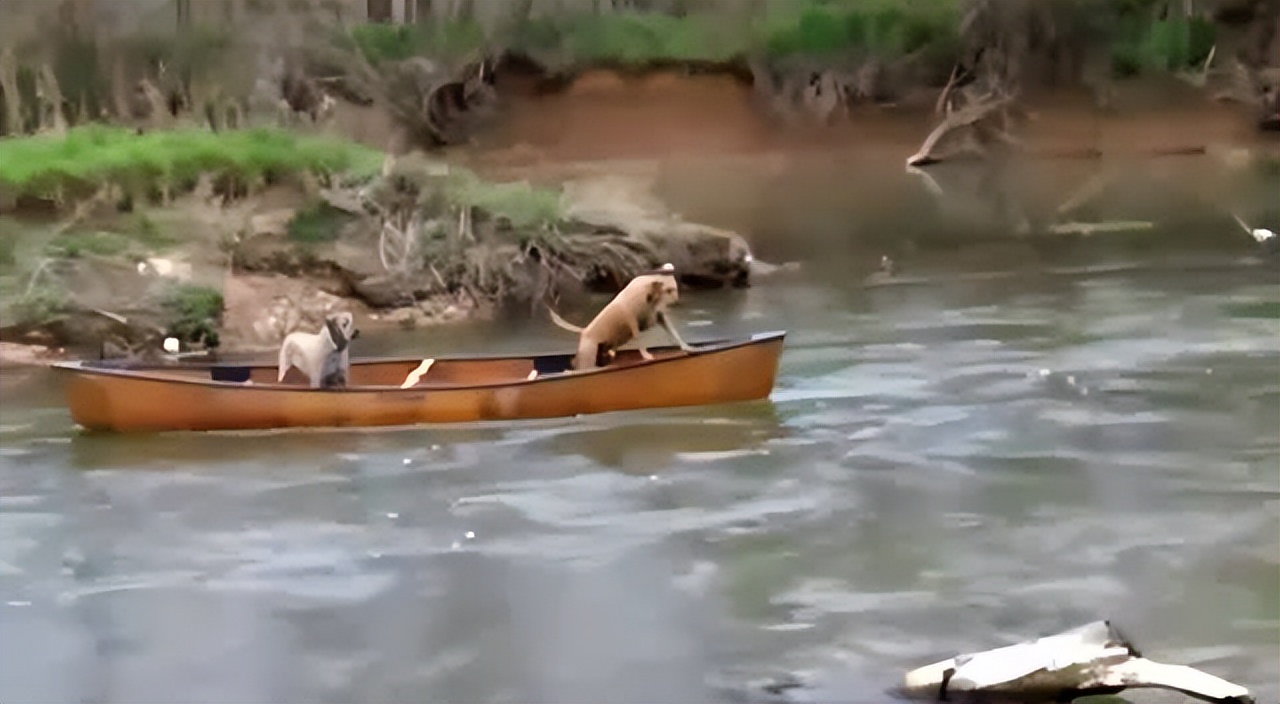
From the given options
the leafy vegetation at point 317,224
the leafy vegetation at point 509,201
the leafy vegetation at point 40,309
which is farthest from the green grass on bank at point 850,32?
the leafy vegetation at point 40,309

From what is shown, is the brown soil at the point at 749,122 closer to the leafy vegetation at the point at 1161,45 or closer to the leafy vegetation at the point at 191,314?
the leafy vegetation at the point at 1161,45

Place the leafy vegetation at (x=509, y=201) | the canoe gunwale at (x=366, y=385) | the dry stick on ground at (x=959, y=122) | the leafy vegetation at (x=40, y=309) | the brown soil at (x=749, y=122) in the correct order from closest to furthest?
1. the canoe gunwale at (x=366, y=385)
2. the leafy vegetation at (x=40, y=309)
3. the leafy vegetation at (x=509, y=201)
4. the dry stick on ground at (x=959, y=122)
5. the brown soil at (x=749, y=122)

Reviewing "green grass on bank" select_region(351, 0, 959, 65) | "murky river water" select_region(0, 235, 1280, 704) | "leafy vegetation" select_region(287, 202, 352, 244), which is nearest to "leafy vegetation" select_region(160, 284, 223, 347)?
"murky river water" select_region(0, 235, 1280, 704)

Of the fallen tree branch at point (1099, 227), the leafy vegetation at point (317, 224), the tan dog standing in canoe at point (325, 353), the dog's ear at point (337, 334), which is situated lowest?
the fallen tree branch at point (1099, 227)

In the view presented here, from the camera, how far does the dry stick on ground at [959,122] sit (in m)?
18.3

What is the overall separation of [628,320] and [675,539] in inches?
75.5

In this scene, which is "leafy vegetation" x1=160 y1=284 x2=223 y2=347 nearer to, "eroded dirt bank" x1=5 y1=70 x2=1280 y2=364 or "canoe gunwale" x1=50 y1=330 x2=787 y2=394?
"canoe gunwale" x1=50 y1=330 x2=787 y2=394

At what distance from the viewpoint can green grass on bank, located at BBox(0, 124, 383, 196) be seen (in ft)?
34.5

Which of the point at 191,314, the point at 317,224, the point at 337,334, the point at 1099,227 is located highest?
the point at 337,334

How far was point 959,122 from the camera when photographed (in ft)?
60.9

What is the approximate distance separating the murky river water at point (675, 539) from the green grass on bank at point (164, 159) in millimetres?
2374

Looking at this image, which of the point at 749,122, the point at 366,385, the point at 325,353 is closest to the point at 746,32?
the point at 749,122

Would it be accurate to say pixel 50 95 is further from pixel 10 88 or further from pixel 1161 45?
pixel 1161 45

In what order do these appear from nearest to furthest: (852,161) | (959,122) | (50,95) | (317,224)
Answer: (317,224) < (50,95) < (959,122) < (852,161)
